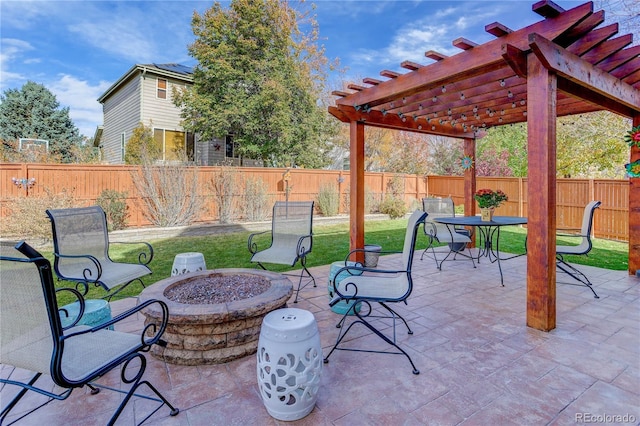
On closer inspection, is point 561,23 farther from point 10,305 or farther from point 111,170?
point 111,170

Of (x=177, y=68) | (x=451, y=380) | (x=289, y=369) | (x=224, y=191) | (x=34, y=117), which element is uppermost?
(x=177, y=68)

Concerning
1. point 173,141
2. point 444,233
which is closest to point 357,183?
point 444,233

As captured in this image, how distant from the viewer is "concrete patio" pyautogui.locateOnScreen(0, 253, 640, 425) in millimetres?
1778

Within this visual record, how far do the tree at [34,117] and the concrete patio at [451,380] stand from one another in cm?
1789

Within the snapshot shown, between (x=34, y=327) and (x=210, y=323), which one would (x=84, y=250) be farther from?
(x=34, y=327)

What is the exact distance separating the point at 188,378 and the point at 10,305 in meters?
1.08

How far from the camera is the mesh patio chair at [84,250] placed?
10.0ft

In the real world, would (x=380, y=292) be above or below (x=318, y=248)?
above

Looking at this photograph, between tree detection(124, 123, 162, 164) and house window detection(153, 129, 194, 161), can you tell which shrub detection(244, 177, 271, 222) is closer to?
tree detection(124, 123, 162, 164)

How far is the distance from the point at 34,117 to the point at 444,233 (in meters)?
20.4

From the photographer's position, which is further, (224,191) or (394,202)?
(394,202)

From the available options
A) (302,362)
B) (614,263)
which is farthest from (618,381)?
(614,263)

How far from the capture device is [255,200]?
9.91 m

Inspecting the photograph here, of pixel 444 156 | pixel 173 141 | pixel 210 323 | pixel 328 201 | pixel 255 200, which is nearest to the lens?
pixel 210 323
